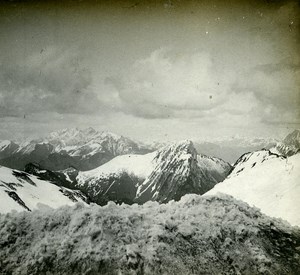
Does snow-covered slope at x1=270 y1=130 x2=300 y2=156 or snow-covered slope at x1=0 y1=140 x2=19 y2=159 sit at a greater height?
snow-covered slope at x1=270 y1=130 x2=300 y2=156

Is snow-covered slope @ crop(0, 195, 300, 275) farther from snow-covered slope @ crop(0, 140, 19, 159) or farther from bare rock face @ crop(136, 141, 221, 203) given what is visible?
bare rock face @ crop(136, 141, 221, 203)

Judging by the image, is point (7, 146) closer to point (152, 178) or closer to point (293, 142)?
point (293, 142)

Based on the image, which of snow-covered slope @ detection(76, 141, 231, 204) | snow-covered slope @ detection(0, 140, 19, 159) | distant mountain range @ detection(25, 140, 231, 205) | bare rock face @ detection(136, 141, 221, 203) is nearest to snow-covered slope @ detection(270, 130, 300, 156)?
snow-covered slope @ detection(0, 140, 19, 159)

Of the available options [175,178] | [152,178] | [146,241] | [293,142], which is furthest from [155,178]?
[146,241]

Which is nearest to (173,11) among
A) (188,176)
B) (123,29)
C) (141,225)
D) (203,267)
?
(123,29)

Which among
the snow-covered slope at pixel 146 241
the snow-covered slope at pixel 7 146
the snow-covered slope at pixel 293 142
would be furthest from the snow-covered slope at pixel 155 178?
the snow-covered slope at pixel 146 241

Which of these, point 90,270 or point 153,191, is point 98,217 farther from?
point 153,191
